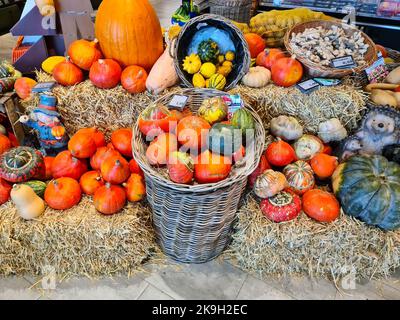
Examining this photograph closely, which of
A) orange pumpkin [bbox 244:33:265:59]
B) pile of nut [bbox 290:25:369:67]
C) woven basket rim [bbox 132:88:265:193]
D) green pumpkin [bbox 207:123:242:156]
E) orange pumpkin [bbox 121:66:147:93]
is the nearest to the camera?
woven basket rim [bbox 132:88:265:193]

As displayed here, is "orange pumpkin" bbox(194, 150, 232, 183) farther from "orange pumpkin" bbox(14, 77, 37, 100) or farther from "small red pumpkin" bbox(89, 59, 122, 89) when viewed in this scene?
"orange pumpkin" bbox(14, 77, 37, 100)

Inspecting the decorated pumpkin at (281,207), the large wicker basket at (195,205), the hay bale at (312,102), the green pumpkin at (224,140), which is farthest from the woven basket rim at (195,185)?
the hay bale at (312,102)

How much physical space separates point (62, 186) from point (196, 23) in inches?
52.5

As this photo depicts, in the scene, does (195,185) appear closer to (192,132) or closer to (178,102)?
(192,132)

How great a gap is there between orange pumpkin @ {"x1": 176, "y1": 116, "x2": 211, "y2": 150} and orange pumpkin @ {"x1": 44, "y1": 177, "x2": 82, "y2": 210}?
26.8 inches

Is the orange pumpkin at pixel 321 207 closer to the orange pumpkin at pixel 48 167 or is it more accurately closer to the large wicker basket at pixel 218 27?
the large wicker basket at pixel 218 27

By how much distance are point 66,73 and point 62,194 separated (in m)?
0.78

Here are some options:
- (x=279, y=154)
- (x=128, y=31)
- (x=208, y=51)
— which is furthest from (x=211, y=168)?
(x=128, y=31)

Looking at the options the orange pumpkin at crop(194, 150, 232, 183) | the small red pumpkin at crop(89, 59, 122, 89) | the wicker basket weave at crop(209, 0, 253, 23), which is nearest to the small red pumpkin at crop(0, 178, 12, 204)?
the small red pumpkin at crop(89, 59, 122, 89)

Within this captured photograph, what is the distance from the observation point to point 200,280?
1878 millimetres

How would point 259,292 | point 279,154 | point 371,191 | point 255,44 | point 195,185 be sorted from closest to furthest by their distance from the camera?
1. point 195,185
2. point 371,191
3. point 259,292
4. point 279,154
5. point 255,44

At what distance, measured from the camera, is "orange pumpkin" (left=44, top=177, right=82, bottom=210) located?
176 centimetres

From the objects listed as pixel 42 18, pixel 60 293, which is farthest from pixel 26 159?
pixel 42 18
